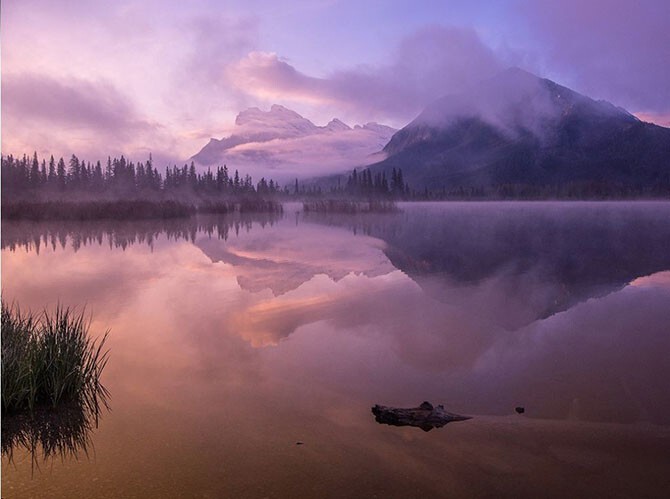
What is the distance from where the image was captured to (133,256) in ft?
112

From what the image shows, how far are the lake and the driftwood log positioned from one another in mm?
222

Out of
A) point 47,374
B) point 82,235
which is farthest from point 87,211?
point 47,374

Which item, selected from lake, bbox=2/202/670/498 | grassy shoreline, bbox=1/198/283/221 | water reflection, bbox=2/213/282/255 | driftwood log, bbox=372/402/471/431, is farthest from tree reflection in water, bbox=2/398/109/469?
grassy shoreline, bbox=1/198/283/221

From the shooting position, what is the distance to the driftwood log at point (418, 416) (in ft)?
31.2

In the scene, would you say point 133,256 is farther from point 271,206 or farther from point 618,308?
point 271,206

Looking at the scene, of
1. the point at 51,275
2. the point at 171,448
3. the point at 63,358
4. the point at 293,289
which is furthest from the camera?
the point at 51,275

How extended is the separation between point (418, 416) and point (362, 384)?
6.78 ft

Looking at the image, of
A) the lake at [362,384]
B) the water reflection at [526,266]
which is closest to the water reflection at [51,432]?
the lake at [362,384]

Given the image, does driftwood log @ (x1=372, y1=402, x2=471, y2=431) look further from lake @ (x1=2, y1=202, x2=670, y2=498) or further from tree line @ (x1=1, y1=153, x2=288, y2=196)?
tree line @ (x1=1, y1=153, x2=288, y2=196)

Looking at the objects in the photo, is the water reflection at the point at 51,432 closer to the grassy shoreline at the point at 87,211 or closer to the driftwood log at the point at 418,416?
the driftwood log at the point at 418,416

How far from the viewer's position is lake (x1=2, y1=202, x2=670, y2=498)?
25.9ft

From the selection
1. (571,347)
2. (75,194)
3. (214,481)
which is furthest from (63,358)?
(75,194)

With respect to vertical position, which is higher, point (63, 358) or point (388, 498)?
point (63, 358)

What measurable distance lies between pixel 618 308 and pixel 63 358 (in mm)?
17219
